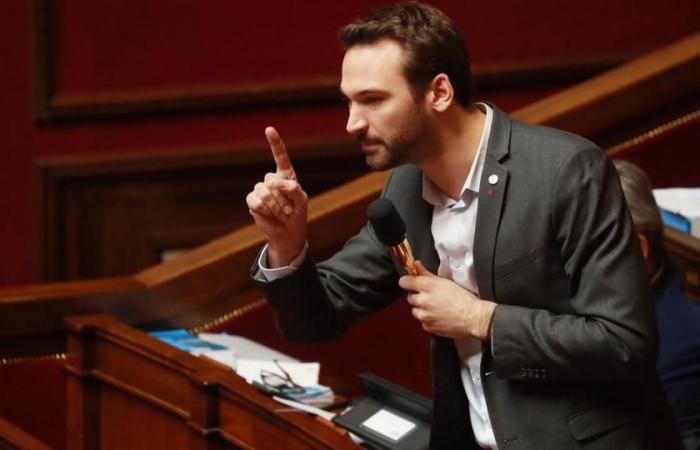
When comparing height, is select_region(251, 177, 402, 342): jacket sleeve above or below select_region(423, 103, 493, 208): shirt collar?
below

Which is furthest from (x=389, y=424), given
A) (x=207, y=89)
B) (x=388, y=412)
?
(x=207, y=89)

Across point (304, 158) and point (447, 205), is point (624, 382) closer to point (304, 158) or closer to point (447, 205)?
point (447, 205)

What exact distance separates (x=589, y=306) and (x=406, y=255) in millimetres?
174

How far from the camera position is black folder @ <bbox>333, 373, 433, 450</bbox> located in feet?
5.40

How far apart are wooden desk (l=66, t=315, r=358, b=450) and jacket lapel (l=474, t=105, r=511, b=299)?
0.93 ft

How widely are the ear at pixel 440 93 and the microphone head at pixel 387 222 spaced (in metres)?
0.11

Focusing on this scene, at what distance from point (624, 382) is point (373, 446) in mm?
418

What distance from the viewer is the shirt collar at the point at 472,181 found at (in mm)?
1394

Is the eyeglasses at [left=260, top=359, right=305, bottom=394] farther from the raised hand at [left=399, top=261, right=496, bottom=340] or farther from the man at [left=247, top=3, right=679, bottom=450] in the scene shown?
the raised hand at [left=399, top=261, right=496, bottom=340]

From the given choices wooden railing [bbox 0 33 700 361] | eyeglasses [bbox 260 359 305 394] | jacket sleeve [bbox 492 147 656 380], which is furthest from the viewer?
wooden railing [bbox 0 33 700 361]

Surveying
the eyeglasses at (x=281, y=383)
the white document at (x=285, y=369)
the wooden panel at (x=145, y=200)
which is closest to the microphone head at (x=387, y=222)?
the eyeglasses at (x=281, y=383)

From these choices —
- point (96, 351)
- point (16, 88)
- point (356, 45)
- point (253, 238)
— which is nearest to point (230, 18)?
point (16, 88)

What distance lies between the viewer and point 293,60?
2990 millimetres

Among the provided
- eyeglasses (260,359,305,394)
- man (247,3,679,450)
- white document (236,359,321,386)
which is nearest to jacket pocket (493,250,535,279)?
man (247,3,679,450)
